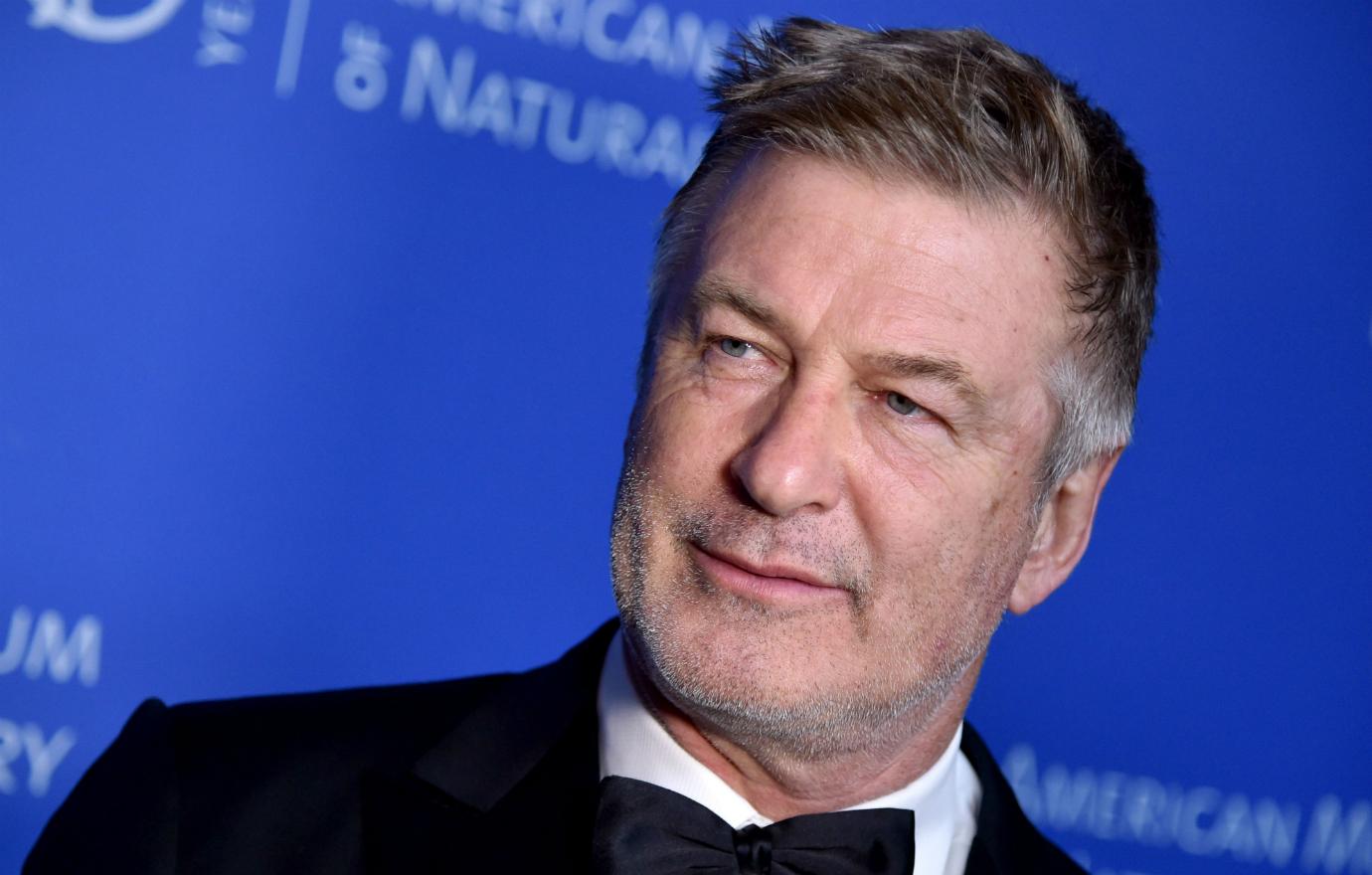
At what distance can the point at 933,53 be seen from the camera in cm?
196

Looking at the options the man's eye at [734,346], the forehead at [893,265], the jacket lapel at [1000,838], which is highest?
the forehead at [893,265]

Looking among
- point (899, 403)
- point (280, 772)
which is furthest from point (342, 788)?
point (899, 403)

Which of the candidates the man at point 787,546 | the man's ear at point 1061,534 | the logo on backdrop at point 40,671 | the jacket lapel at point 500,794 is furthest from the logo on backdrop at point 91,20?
the man's ear at point 1061,534

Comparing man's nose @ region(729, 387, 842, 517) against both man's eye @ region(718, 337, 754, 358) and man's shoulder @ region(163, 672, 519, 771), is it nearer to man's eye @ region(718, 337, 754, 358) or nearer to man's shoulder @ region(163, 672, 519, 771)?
man's eye @ region(718, 337, 754, 358)

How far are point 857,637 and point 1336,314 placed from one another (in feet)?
5.86

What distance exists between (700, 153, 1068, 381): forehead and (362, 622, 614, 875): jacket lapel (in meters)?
0.53

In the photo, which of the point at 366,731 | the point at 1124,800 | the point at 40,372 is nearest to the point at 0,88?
the point at 40,372

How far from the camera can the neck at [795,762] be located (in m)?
1.86

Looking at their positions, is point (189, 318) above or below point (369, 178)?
below

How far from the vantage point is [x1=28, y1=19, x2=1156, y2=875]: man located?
1763 mm

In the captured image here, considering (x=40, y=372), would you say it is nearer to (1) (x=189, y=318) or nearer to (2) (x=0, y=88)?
(1) (x=189, y=318)

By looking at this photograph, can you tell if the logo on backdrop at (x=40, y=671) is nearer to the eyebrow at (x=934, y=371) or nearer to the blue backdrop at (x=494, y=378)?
the blue backdrop at (x=494, y=378)

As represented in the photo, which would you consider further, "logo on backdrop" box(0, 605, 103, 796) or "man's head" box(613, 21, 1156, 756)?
"logo on backdrop" box(0, 605, 103, 796)

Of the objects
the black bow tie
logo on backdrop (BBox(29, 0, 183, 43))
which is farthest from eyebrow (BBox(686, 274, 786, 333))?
logo on backdrop (BBox(29, 0, 183, 43))
